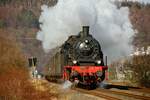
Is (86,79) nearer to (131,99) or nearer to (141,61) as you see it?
(141,61)

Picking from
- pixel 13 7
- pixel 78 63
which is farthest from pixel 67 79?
pixel 13 7

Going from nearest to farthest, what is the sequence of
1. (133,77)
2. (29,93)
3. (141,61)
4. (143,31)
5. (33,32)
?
1. (29,93)
2. (141,61)
3. (133,77)
4. (143,31)
5. (33,32)

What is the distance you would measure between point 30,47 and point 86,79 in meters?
68.0

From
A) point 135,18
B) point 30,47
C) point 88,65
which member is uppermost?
point 135,18

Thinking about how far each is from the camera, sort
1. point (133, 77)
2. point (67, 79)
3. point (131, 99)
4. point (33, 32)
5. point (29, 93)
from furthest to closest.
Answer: point (33, 32) → point (133, 77) → point (67, 79) → point (29, 93) → point (131, 99)

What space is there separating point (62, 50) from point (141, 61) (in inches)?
228

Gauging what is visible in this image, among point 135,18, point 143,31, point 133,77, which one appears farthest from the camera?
point 135,18

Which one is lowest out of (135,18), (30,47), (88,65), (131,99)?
(131,99)

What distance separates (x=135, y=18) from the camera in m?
110

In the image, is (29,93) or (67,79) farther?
(67,79)

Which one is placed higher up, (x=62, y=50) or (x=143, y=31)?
(x=143, y=31)

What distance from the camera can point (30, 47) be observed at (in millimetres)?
93500

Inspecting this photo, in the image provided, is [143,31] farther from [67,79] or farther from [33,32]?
[67,79]

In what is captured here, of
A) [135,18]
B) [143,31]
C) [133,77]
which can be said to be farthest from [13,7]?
[133,77]
